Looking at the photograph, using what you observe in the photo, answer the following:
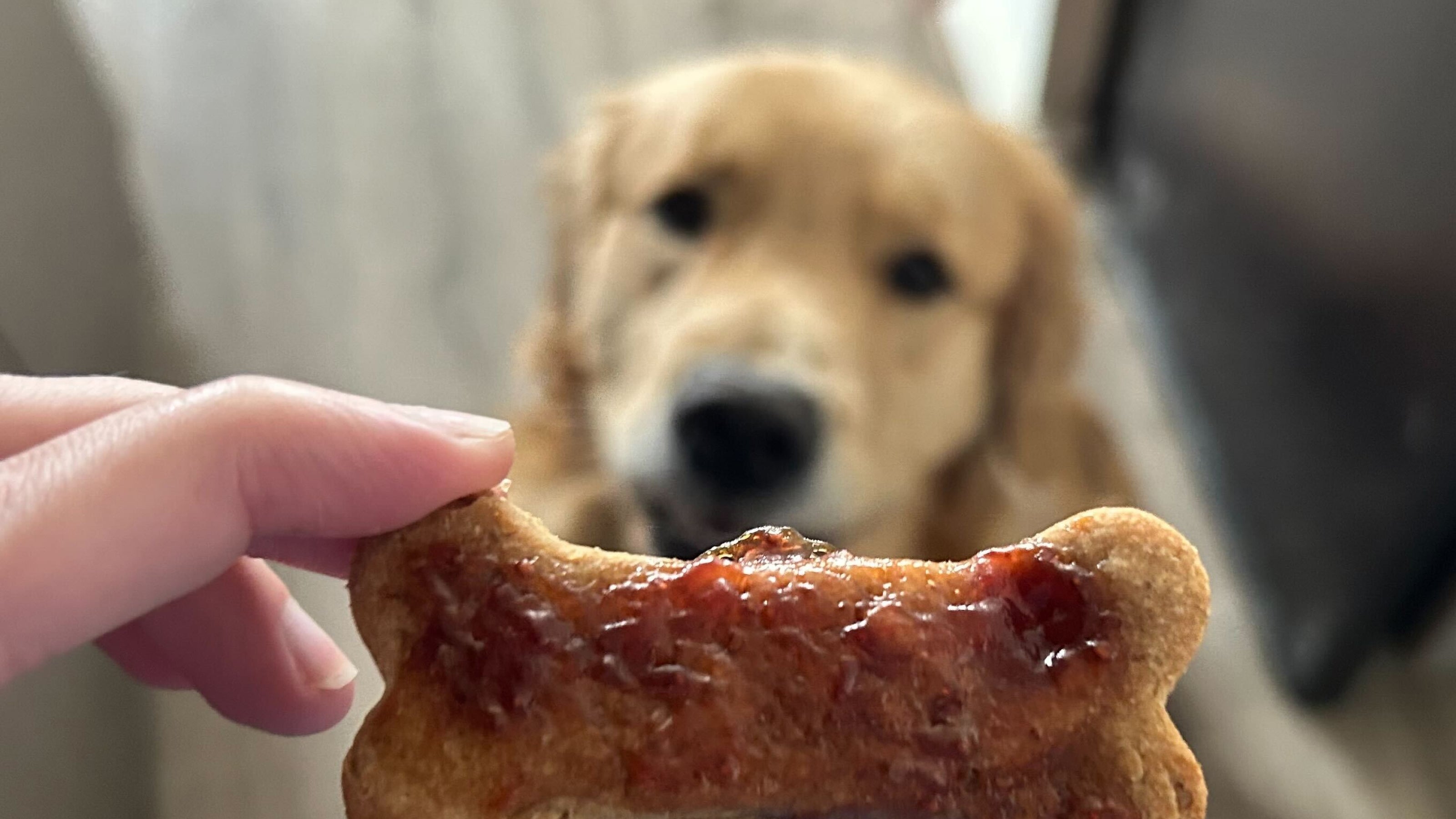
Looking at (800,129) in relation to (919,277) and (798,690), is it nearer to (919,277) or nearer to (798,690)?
(919,277)

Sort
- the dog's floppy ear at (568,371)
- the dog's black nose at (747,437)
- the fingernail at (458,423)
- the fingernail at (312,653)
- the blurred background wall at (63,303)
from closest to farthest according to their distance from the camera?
the fingernail at (458,423) → the fingernail at (312,653) → the blurred background wall at (63,303) → the dog's black nose at (747,437) → the dog's floppy ear at (568,371)

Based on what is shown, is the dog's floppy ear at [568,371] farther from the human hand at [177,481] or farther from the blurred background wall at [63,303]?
the human hand at [177,481]

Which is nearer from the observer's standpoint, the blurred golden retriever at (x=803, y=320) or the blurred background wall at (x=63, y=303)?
the blurred background wall at (x=63, y=303)

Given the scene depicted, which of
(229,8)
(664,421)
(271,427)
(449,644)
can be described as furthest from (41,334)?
(229,8)

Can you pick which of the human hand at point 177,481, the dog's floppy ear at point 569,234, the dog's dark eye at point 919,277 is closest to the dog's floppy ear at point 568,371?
the dog's floppy ear at point 569,234

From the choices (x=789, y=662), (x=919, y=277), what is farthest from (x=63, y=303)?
(x=789, y=662)

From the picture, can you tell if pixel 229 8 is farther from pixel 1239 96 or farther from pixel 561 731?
pixel 561 731

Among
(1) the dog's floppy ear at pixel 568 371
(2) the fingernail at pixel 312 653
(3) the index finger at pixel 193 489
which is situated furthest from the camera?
(1) the dog's floppy ear at pixel 568 371
